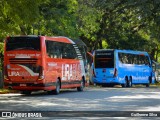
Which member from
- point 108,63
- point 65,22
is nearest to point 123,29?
point 108,63

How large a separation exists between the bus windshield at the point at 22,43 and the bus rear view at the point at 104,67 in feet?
51.3

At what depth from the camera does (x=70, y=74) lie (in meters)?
30.0

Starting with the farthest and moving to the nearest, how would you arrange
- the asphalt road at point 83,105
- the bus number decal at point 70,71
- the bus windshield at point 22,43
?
the bus number decal at point 70,71 < the bus windshield at point 22,43 < the asphalt road at point 83,105

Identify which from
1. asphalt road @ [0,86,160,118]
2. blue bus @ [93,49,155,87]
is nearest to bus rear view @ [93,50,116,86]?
blue bus @ [93,49,155,87]

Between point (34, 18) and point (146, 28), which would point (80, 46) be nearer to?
point (34, 18)

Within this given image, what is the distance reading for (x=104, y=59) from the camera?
4072cm

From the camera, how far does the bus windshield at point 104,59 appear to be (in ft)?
132

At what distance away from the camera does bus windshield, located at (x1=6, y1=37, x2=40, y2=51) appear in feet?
83.5

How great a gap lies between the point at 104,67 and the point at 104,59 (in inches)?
28.8

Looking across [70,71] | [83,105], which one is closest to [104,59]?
[70,71]

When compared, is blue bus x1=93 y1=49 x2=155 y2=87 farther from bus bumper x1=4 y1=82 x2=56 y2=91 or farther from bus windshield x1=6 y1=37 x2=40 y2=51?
bus windshield x1=6 y1=37 x2=40 y2=51

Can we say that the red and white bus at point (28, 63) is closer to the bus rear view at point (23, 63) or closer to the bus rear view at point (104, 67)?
the bus rear view at point (23, 63)

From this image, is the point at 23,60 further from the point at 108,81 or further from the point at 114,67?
the point at 108,81

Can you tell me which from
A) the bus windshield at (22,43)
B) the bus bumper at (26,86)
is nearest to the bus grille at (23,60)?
the bus windshield at (22,43)
